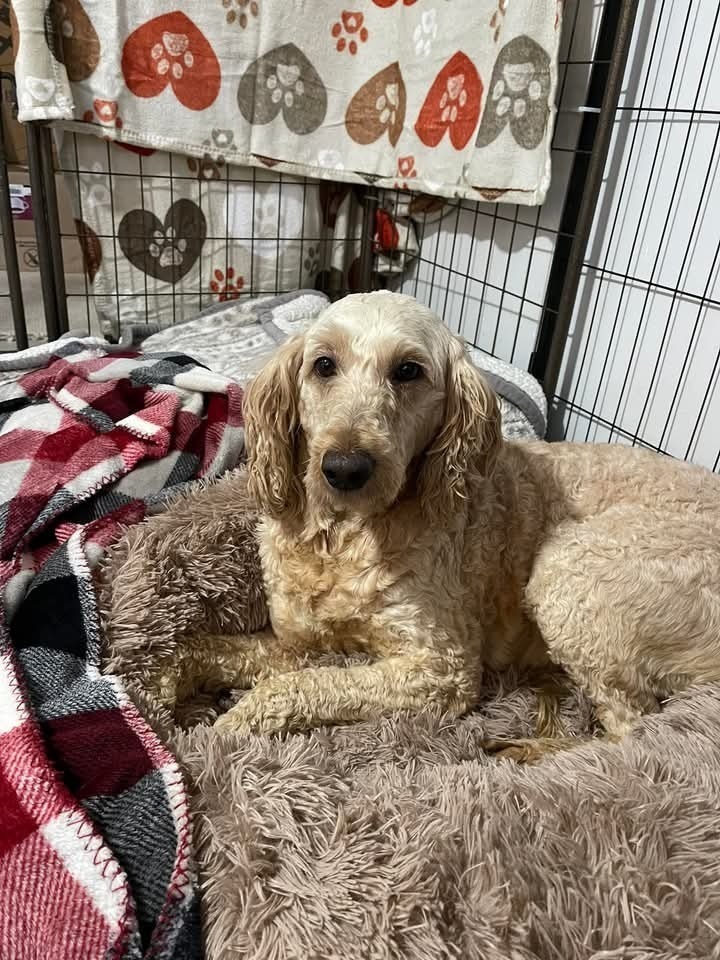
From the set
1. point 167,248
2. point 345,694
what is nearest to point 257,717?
point 345,694

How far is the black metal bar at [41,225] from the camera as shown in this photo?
308cm

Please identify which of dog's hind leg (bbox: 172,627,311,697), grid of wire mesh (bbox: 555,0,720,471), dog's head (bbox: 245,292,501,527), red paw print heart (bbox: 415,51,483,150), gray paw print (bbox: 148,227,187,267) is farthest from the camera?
gray paw print (bbox: 148,227,187,267)

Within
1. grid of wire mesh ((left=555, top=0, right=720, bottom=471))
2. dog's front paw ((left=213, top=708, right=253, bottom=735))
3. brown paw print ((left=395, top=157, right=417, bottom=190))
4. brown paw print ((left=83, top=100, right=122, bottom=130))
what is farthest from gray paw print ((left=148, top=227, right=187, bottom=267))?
dog's front paw ((left=213, top=708, right=253, bottom=735))

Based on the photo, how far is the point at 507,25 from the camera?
2650 millimetres

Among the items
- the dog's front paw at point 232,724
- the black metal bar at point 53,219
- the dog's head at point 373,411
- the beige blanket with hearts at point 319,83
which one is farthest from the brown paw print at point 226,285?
the dog's front paw at point 232,724

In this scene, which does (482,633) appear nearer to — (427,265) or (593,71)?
(593,71)

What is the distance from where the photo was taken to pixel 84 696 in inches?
53.9

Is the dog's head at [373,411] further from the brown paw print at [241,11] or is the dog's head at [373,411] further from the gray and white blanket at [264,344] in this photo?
the brown paw print at [241,11]

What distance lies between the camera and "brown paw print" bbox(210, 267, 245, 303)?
3879mm

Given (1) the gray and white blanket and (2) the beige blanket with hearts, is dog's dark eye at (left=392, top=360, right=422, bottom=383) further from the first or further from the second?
(2) the beige blanket with hearts

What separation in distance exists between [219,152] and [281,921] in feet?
11.3

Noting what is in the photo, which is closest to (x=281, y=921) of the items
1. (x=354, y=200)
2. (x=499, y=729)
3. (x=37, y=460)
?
(x=499, y=729)

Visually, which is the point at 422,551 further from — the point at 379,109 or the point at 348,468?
the point at 379,109

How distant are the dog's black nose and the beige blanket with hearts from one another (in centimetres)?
185
